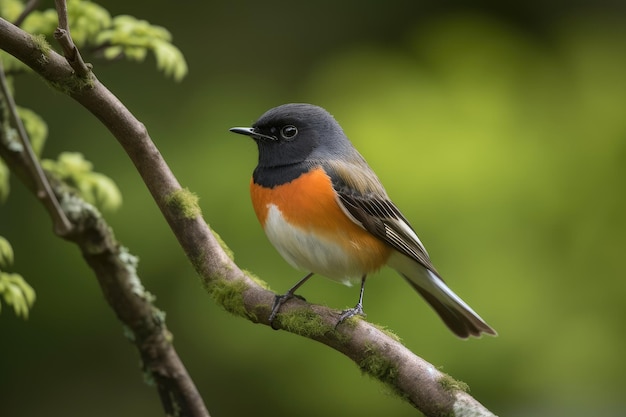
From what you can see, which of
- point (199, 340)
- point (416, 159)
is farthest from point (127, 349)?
point (416, 159)

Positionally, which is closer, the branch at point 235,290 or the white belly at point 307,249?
the branch at point 235,290

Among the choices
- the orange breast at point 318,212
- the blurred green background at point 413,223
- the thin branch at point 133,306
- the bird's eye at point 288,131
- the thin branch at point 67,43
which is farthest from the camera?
the blurred green background at point 413,223

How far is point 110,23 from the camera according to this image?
11.6ft

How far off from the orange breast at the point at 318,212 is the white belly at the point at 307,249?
15 mm

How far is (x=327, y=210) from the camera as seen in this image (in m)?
3.47

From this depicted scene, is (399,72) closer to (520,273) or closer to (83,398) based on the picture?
(520,273)

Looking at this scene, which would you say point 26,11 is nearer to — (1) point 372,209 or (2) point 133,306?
(2) point 133,306

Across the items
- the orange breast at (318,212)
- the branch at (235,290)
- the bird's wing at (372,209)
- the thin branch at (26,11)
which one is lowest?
the branch at (235,290)

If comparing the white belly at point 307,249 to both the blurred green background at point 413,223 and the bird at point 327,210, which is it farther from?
the blurred green background at point 413,223

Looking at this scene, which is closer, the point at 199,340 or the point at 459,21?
the point at 199,340

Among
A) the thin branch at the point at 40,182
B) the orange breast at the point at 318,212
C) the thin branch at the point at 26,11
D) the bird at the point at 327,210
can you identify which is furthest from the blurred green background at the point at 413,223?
the thin branch at the point at 26,11

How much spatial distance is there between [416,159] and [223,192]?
1.13 metres

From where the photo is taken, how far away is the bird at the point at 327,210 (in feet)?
11.3

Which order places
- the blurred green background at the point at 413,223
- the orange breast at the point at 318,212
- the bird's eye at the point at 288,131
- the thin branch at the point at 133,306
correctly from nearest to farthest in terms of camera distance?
the orange breast at the point at 318,212
the thin branch at the point at 133,306
the bird's eye at the point at 288,131
the blurred green background at the point at 413,223
